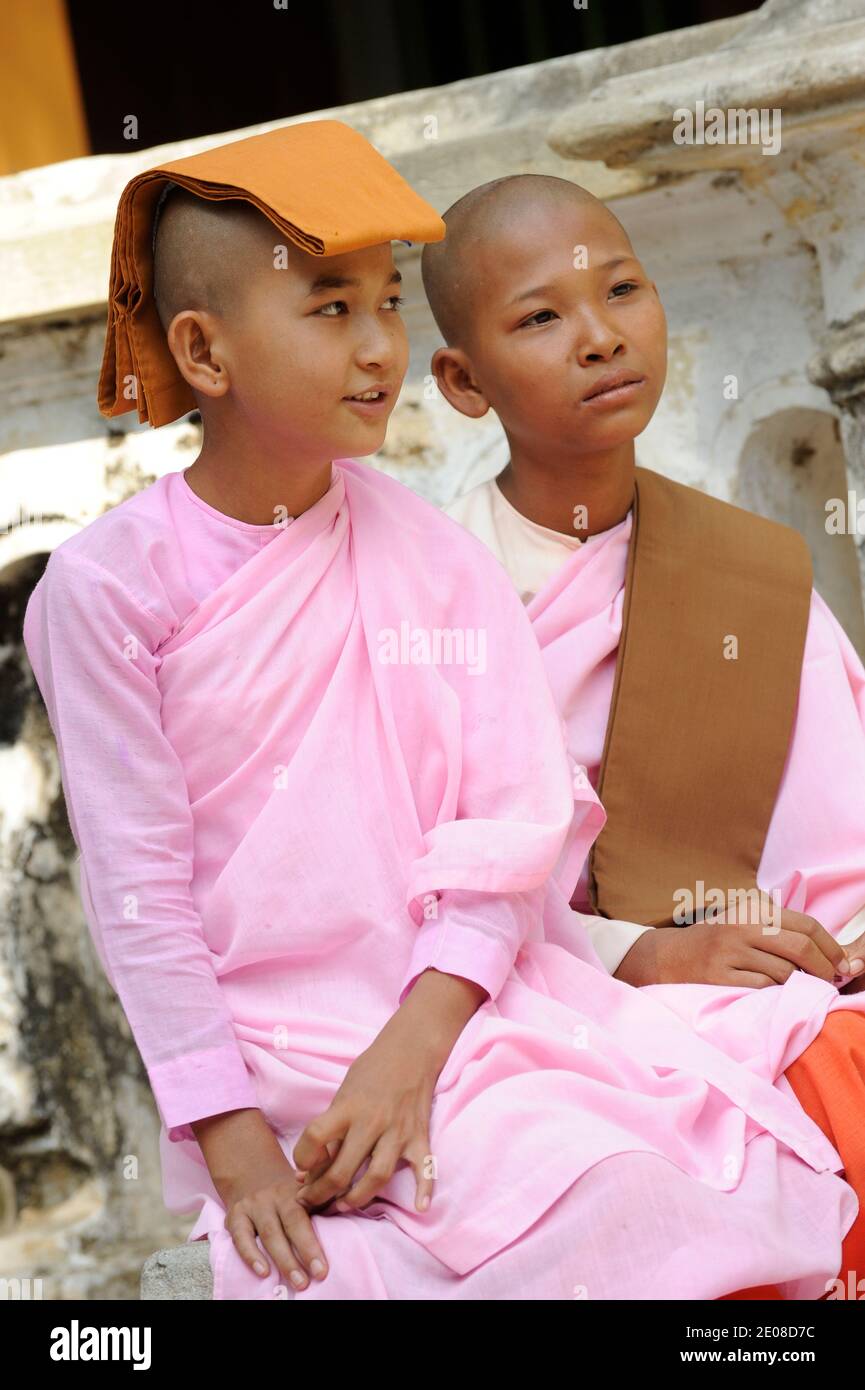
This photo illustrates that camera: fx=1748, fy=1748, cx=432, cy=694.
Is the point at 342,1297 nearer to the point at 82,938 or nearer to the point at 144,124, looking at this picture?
the point at 82,938

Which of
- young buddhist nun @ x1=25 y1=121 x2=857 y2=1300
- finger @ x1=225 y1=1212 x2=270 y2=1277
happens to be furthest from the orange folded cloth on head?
finger @ x1=225 y1=1212 x2=270 y2=1277

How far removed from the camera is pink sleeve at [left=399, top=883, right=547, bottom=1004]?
194cm

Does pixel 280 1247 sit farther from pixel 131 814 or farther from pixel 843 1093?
pixel 843 1093

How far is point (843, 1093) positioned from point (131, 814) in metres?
0.88

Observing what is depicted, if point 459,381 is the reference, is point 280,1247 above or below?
below

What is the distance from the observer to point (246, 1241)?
179cm

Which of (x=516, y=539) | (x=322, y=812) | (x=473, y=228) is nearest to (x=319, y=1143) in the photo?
(x=322, y=812)

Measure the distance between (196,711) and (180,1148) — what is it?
511 millimetres

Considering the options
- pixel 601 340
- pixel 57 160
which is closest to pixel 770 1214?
pixel 601 340

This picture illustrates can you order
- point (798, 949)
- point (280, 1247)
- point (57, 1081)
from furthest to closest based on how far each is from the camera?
point (57, 1081) < point (798, 949) < point (280, 1247)

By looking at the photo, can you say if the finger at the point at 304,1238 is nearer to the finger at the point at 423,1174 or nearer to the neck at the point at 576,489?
the finger at the point at 423,1174

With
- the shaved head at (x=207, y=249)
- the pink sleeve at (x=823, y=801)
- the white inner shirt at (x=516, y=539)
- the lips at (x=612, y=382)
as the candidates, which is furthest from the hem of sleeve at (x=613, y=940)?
the shaved head at (x=207, y=249)

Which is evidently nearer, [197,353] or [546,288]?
[197,353]

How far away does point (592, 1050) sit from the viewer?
1941 millimetres
